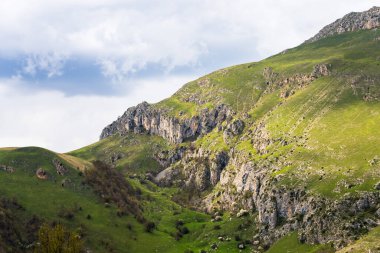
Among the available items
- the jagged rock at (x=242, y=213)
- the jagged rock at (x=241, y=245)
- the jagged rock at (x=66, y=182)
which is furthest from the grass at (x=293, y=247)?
the jagged rock at (x=66, y=182)

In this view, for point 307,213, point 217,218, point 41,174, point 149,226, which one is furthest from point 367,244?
point 41,174

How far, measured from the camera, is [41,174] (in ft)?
620

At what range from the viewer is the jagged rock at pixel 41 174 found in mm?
187375

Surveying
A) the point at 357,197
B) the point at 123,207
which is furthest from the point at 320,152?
the point at 123,207

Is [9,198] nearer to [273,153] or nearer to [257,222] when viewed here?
[257,222]

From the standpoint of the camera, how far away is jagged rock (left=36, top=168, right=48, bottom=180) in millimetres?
187375

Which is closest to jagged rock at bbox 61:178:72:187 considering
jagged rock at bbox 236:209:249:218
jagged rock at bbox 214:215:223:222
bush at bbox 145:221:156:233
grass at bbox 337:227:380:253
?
bush at bbox 145:221:156:233

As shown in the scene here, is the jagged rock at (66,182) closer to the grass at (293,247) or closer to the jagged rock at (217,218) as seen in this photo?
the jagged rock at (217,218)

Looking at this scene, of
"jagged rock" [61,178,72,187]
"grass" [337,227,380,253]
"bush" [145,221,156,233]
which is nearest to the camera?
"grass" [337,227,380,253]

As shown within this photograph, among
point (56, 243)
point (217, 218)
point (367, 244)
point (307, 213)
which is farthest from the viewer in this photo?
point (217, 218)

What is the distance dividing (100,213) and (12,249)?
48449 millimetres

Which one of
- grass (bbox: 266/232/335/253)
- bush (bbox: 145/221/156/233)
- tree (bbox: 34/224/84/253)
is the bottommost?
grass (bbox: 266/232/335/253)

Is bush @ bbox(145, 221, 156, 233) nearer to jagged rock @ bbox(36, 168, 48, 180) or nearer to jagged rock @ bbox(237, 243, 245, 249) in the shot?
jagged rock @ bbox(237, 243, 245, 249)

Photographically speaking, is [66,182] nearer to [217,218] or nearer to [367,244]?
[217,218]
